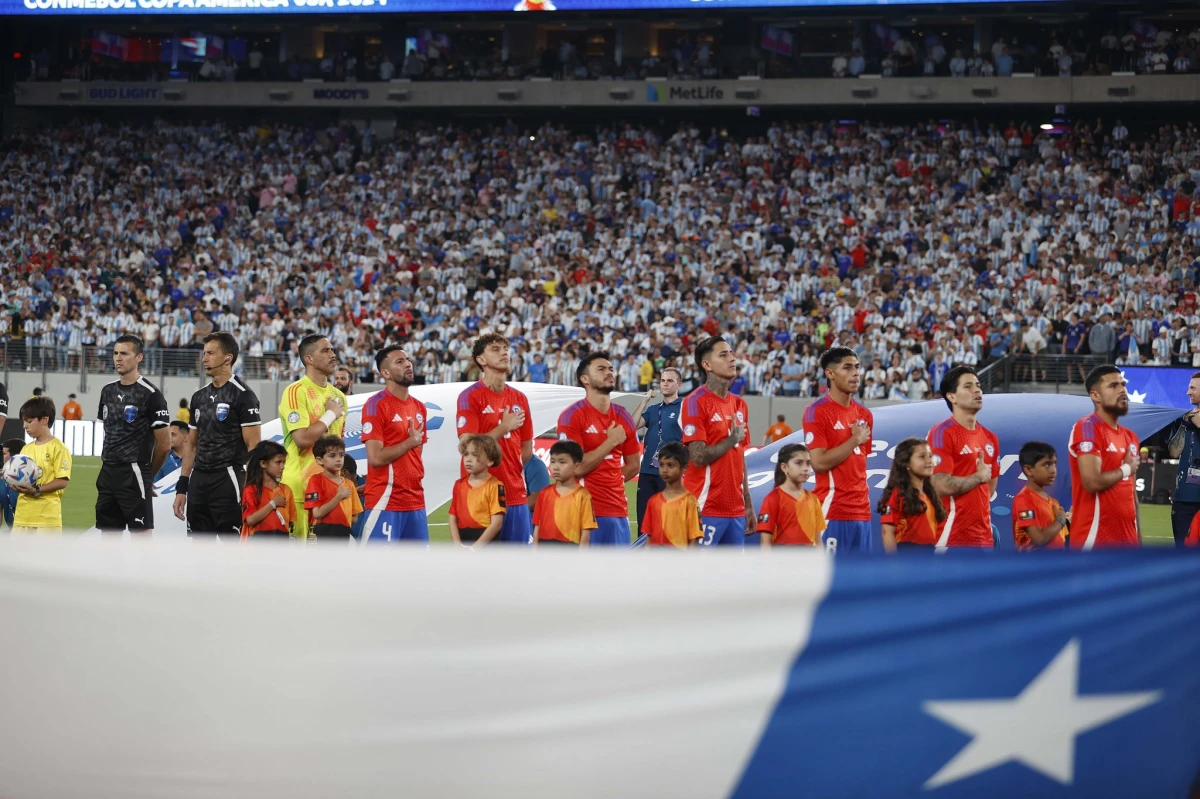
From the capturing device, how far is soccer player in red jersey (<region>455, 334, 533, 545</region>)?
909 cm

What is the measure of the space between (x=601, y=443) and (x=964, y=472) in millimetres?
2394

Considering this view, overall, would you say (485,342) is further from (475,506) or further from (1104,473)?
(1104,473)

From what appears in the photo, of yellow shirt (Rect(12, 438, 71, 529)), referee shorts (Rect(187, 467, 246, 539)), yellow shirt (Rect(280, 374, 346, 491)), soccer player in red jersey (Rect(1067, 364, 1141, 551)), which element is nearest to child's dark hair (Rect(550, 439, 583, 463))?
yellow shirt (Rect(280, 374, 346, 491))

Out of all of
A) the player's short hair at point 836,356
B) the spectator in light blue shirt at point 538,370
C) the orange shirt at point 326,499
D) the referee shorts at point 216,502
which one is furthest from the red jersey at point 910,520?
the spectator in light blue shirt at point 538,370

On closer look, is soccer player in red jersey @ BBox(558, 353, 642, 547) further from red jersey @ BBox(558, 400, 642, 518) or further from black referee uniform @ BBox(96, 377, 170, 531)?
black referee uniform @ BBox(96, 377, 170, 531)

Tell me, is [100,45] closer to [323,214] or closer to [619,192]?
[323,214]

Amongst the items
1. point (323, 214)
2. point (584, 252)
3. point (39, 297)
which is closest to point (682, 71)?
point (584, 252)

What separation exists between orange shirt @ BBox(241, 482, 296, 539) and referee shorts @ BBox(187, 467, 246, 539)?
0.09 meters

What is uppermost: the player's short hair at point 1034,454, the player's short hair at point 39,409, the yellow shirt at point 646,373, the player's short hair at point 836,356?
the player's short hair at point 836,356

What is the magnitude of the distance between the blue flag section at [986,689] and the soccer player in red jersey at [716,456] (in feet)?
17.1

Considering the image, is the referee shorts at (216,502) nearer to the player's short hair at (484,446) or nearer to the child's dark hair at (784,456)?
the player's short hair at (484,446)

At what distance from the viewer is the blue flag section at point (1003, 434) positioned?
12805 millimetres

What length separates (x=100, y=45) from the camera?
138 feet

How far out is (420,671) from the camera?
12.6 feet
